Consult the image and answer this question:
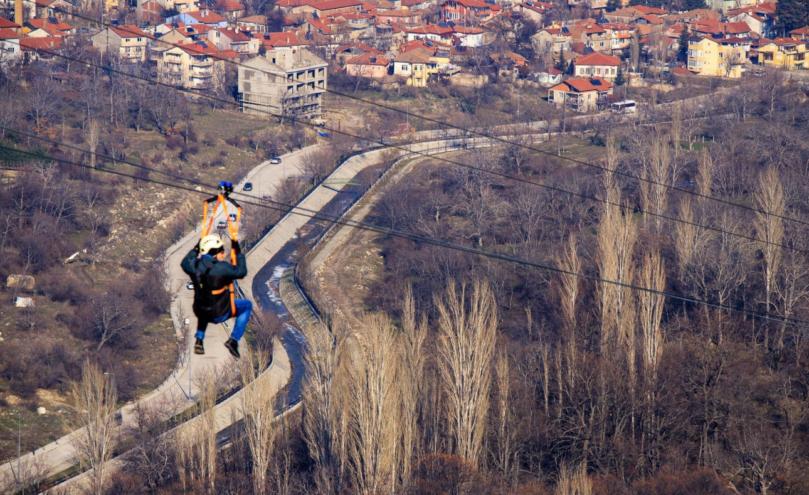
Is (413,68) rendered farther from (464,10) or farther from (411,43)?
(464,10)

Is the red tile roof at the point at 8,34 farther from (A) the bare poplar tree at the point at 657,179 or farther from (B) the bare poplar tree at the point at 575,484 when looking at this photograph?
(B) the bare poplar tree at the point at 575,484

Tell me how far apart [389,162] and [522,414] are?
26.2 metres

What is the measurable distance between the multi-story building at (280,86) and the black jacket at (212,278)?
4567 cm

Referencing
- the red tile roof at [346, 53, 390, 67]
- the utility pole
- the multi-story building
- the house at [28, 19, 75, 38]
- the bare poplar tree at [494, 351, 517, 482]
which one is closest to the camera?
the bare poplar tree at [494, 351, 517, 482]

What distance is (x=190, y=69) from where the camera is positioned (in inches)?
2418

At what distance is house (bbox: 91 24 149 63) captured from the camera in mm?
62312

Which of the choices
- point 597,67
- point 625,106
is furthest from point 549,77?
point 625,106

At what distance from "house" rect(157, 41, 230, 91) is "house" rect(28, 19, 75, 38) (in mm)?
5213

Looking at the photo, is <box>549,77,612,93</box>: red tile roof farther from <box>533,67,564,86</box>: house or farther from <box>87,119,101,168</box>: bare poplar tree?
<box>87,119,101,168</box>: bare poplar tree

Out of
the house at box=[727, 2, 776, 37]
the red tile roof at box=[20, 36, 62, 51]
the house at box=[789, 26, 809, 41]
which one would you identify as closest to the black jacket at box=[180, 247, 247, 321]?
the red tile roof at box=[20, 36, 62, 51]

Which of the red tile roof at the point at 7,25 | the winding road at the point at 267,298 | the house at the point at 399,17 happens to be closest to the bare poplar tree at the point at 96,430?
the winding road at the point at 267,298

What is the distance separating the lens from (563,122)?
5800 centimetres

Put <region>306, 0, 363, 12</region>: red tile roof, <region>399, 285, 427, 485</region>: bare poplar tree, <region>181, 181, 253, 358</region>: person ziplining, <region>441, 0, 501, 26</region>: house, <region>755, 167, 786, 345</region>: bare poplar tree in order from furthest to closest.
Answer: <region>441, 0, 501, 26</region>: house → <region>306, 0, 363, 12</region>: red tile roof → <region>755, 167, 786, 345</region>: bare poplar tree → <region>399, 285, 427, 485</region>: bare poplar tree → <region>181, 181, 253, 358</region>: person ziplining

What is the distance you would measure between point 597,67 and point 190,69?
63.2 ft
